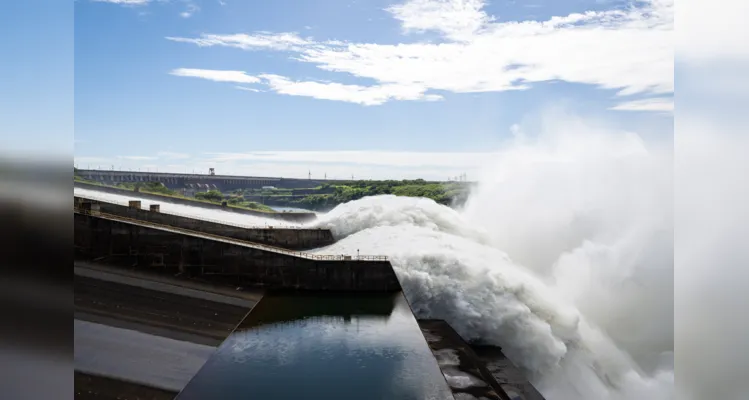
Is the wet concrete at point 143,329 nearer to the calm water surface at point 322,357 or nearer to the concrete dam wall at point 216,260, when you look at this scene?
the calm water surface at point 322,357

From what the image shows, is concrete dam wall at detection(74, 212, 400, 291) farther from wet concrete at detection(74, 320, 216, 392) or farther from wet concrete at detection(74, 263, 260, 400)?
wet concrete at detection(74, 320, 216, 392)

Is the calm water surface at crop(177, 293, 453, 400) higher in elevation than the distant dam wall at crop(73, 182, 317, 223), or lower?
lower

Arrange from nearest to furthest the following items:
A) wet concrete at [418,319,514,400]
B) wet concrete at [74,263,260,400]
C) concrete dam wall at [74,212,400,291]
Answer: wet concrete at [74,263,260,400] < wet concrete at [418,319,514,400] < concrete dam wall at [74,212,400,291]

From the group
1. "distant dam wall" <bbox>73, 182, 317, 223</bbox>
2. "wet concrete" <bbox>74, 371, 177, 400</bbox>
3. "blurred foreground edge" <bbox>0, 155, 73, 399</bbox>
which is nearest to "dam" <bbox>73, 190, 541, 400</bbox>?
"wet concrete" <bbox>74, 371, 177, 400</bbox>

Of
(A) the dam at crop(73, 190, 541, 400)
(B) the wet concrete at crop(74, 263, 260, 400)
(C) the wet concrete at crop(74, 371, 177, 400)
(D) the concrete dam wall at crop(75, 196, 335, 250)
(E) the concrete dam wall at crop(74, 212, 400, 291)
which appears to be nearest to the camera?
(C) the wet concrete at crop(74, 371, 177, 400)

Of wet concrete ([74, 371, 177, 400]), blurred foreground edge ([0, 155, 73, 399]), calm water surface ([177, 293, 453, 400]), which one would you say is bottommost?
calm water surface ([177, 293, 453, 400])

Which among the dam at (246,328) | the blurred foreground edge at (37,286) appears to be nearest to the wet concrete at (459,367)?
the dam at (246,328)
